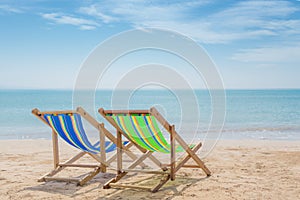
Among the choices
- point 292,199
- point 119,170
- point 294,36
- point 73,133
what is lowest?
point 292,199

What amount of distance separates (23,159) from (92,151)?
210 centimetres

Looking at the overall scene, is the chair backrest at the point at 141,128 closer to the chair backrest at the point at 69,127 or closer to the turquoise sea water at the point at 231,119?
the chair backrest at the point at 69,127

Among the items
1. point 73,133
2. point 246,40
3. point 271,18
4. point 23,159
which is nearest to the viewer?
point 73,133

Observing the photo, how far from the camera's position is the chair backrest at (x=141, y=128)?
3.46 metres

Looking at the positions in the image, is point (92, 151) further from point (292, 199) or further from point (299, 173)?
point (299, 173)

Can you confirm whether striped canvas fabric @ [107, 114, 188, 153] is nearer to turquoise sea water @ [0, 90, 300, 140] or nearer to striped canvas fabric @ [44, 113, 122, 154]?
striped canvas fabric @ [44, 113, 122, 154]

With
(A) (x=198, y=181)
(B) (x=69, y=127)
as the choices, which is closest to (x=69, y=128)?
(B) (x=69, y=127)

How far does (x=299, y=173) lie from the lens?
13.8 ft

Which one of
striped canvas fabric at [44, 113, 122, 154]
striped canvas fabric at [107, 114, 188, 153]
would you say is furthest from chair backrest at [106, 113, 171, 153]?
striped canvas fabric at [44, 113, 122, 154]

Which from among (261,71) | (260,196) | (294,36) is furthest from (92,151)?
(261,71)

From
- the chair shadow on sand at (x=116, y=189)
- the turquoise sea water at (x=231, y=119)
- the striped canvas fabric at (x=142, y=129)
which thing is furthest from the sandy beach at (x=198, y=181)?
the turquoise sea water at (x=231, y=119)

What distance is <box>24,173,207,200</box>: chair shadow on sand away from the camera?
339 cm

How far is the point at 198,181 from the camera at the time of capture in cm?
389

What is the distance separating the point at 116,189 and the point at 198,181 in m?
0.96
